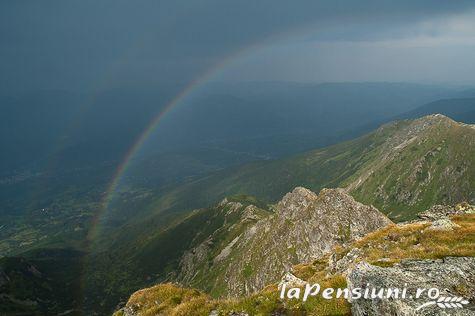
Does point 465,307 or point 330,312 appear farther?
point 330,312

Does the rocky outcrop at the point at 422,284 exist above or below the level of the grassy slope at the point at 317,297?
above

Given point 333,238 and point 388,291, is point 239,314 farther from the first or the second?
point 333,238

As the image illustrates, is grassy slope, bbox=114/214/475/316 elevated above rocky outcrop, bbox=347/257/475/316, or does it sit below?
below

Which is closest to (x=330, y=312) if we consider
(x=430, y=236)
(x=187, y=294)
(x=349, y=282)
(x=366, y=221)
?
(x=349, y=282)

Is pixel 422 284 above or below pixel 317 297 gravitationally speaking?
above

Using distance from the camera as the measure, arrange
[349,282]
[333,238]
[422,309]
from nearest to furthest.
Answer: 1. [422,309]
2. [349,282]
3. [333,238]

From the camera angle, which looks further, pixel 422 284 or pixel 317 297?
pixel 317 297

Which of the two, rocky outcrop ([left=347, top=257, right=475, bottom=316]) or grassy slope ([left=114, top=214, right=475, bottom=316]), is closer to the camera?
rocky outcrop ([left=347, top=257, right=475, bottom=316])

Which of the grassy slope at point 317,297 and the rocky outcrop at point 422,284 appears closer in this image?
the rocky outcrop at point 422,284
